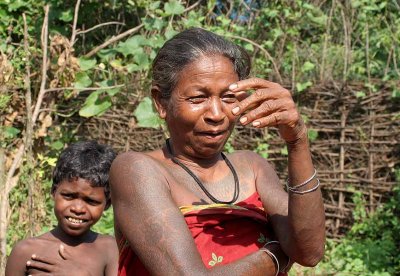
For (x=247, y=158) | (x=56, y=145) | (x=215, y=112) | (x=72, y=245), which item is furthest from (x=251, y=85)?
(x=56, y=145)

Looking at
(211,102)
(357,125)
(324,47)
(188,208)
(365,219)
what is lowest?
(365,219)

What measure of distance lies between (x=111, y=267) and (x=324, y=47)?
5.29 m

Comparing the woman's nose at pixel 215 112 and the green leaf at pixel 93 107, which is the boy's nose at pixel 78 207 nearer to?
the woman's nose at pixel 215 112

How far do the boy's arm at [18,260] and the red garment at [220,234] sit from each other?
1.43 meters

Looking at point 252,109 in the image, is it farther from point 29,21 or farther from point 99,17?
point 99,17

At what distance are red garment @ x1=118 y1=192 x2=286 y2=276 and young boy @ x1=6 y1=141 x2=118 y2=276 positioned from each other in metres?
1.42

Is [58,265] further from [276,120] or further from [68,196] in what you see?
[276,120]

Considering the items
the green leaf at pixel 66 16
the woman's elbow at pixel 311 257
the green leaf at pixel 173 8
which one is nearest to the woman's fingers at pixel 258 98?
the woman's elbow at pixel 311 257

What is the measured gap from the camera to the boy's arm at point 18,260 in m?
3.44

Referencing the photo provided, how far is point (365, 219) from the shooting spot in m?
7.27

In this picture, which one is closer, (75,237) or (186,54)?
(186,54)

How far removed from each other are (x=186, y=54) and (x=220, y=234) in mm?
528

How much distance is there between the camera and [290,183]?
6.64 ft

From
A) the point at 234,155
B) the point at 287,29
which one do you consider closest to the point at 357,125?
the point at 287,29
